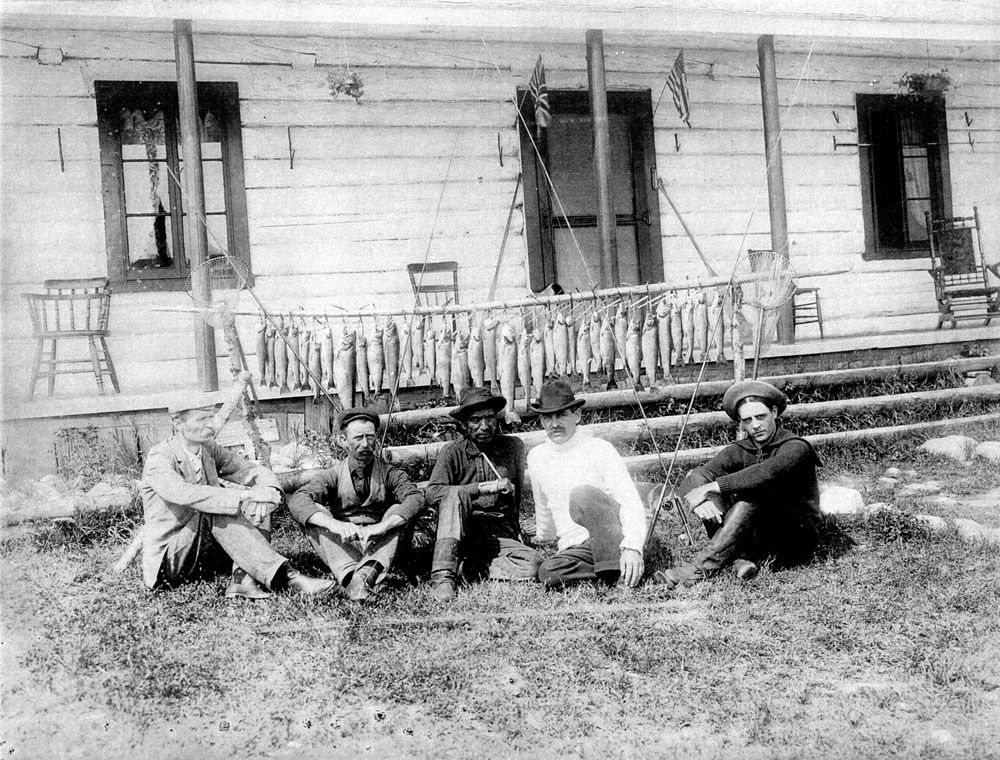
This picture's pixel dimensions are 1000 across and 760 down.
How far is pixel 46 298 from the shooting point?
7.99m

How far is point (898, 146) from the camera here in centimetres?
1118

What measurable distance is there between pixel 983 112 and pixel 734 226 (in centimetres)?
395

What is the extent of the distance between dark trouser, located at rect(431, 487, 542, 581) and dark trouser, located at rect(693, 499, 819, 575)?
1.05m

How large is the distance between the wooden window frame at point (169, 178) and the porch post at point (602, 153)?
11.9ft

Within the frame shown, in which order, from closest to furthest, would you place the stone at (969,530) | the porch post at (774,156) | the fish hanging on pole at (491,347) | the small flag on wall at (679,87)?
the stone at (969,530)
the fish hanging on pole at (491,347)
the porch post at (774,156)
the small flag on wall at (679,87)

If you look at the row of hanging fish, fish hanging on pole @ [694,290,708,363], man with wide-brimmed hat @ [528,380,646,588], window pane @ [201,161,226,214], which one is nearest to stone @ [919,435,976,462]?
the row of hanging fish

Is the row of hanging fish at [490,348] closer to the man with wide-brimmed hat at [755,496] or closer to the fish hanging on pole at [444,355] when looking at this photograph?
the fish hanging on pole at [444,355]

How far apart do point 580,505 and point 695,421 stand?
2.76 meters

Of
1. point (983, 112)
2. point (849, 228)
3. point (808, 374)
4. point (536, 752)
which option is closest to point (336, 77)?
point (808, 374)

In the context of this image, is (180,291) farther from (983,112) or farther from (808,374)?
(983,112)

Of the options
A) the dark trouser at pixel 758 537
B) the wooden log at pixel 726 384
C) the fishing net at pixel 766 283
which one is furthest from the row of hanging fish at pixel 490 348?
the dark trouser at pixel 758 537

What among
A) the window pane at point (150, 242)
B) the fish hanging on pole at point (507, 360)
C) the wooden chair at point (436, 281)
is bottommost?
the fish hanging on pole at point (507, 360)

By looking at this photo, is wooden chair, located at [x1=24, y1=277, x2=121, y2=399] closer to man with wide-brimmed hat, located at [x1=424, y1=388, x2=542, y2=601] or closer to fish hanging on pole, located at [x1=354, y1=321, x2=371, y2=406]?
fish hanging on pole, located at [x1=354, y1=321, x2=371, y2=406]

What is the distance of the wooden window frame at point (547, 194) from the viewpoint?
10016 millimetres
